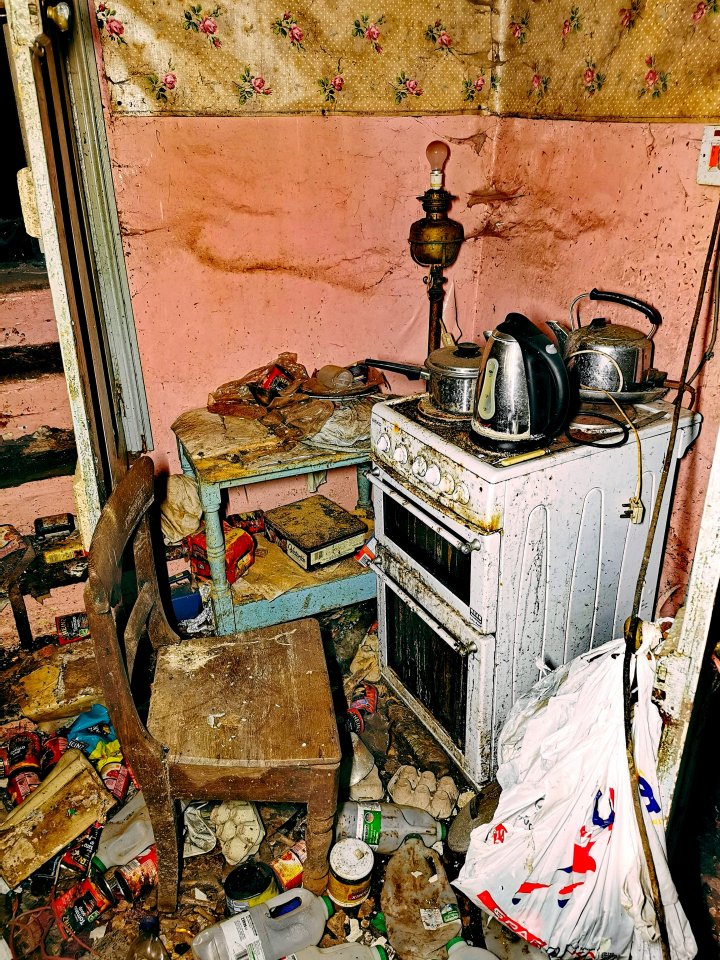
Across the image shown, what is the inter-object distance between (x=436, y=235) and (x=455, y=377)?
1.04 m

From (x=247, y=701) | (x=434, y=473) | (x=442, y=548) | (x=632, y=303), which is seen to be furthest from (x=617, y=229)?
(x=247, y=701)

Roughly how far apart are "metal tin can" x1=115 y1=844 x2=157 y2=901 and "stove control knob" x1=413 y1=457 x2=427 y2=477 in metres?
1.27

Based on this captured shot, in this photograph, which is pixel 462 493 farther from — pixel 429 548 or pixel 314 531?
pixel 314 531

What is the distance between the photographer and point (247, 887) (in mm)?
1818

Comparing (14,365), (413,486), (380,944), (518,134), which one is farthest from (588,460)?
(14,365)

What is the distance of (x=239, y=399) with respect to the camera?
275 cm

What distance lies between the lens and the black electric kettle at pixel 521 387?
1.70 metres

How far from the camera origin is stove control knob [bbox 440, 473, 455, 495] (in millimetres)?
1817

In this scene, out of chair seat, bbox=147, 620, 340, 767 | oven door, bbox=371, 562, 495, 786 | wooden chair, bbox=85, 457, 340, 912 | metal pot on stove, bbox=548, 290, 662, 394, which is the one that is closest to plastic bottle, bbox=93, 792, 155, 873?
wooden chair, bbox=85, 457, 340, 912

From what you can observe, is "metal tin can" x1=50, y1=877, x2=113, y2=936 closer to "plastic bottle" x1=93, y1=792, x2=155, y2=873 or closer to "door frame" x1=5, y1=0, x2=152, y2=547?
"plastic bottle" x1=93, y1=792, x2=155, y2=873

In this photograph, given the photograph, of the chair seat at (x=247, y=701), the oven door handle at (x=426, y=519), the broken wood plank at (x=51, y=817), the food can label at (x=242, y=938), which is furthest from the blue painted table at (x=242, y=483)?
the food can label at (x=242, y=938)

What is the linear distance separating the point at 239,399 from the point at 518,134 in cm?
151

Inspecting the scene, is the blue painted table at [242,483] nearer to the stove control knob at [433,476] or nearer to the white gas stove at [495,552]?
the white gas stove at [495,552]

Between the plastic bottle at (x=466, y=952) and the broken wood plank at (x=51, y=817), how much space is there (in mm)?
1063
